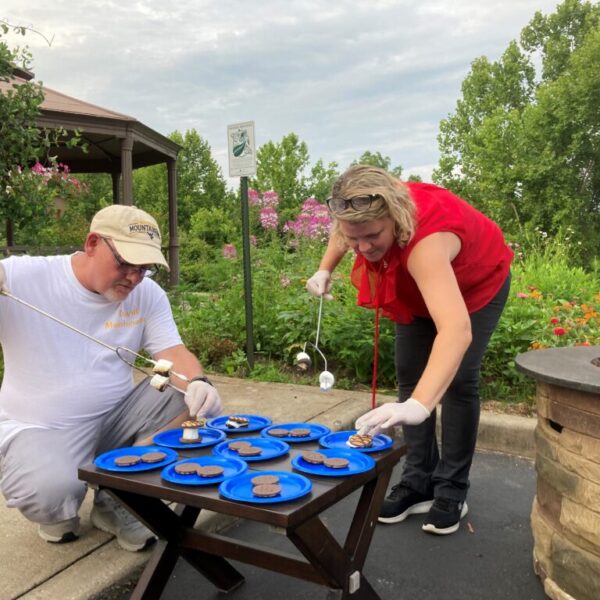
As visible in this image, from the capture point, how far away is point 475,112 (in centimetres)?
3650

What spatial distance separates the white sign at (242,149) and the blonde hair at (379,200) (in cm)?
304

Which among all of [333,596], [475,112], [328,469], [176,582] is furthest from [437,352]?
[475,112]

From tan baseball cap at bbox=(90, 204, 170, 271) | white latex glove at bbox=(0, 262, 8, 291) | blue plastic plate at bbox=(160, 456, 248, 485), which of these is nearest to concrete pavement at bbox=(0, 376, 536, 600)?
blue plastic plate at bbox=(160, 456, 248, 485)

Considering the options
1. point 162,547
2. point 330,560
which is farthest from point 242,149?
point 330,560

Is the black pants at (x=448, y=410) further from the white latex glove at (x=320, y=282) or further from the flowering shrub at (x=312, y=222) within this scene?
the flowering shrub at (x=312, y=222)

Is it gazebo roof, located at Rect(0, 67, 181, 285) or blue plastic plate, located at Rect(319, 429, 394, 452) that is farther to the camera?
gazebo roof, located at Rect(0, 67, 181, 285)

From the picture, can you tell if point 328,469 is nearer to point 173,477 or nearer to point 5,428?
point 173,477

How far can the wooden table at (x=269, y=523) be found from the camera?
1.57m

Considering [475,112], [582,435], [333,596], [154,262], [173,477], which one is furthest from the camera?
[475,112]


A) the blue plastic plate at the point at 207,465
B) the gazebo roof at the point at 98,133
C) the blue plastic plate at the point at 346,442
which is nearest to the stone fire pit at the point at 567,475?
the blue plastic plate at the point at 346,442

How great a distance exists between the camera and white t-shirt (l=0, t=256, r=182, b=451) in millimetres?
2346

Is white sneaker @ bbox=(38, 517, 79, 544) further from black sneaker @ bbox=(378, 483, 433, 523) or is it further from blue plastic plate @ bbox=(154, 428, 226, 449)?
black sneaker @ bbox=(378, 483, 433, 523)

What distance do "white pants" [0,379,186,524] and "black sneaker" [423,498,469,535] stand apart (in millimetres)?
1181

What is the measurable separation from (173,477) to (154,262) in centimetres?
85
